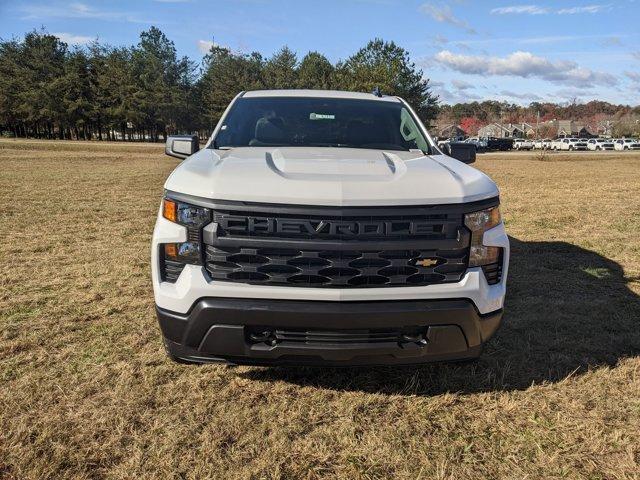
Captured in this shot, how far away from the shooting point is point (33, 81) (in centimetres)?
6962

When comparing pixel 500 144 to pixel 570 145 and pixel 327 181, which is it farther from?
pixel 327 181

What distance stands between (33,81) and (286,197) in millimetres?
80563

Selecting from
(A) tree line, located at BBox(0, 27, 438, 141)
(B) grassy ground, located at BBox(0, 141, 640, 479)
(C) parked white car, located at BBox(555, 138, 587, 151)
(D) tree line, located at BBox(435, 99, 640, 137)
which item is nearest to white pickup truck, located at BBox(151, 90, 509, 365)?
(B) grassy ground, located at BBox(0, 141, 640, 479)

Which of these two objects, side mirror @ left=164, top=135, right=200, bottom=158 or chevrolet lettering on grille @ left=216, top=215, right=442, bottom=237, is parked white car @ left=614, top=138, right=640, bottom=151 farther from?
chevrolet lettering on grille @ left=216, top=215, right=442, bottom=237

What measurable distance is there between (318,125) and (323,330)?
1978 millimetres

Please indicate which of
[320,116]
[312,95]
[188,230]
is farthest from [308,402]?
[312,95]

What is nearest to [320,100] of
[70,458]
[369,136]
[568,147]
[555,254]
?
[369,136]

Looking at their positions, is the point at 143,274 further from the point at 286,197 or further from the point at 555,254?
the point at 555,254

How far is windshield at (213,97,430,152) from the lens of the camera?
3.78 metres

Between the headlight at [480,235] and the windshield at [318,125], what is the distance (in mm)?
1253

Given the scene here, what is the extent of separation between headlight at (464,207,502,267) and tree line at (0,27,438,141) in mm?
62183

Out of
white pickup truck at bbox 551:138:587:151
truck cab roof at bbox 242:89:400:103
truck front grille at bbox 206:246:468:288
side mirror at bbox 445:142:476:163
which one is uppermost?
Result: truck cab roof at bbox 242:89:400:103

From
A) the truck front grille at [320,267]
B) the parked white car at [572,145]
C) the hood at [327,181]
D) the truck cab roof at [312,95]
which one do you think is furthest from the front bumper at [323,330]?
the parked white car at [572,145]

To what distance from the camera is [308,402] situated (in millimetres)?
2920
